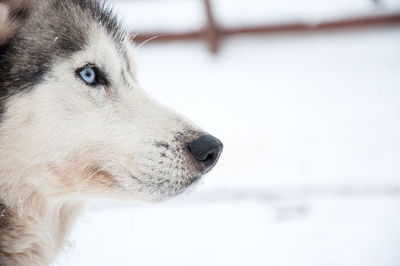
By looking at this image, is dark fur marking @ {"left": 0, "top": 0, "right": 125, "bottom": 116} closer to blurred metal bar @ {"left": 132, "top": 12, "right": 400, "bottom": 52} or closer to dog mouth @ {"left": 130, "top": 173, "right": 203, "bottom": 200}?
dog mouth @ {"left": 130, "top": 173, "right": 203, "bottom": 200}

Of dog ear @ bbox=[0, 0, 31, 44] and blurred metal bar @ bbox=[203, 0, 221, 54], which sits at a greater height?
blurred metal bar @ bbox=[203, 0, 221, 54]

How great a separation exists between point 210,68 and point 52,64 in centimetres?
461

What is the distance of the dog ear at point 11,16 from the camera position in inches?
72.4

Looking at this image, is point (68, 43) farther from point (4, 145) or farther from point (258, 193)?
point (258, 193)

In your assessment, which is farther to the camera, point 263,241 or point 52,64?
point 263,241

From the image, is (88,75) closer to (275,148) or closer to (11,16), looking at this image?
(11,16)

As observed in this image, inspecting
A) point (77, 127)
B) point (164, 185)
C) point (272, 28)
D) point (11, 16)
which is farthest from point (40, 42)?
point (272, 28)

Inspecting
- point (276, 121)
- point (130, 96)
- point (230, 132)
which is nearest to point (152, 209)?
point (230, 132)

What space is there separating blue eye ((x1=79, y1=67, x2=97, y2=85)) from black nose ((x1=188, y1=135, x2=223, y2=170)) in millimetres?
461

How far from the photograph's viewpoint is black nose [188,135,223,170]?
1.88m

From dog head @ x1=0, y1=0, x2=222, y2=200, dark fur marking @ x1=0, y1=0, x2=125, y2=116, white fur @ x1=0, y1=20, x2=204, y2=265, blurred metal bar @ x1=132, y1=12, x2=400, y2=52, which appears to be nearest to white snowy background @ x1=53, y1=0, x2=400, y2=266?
Answer: blurred metal bar @ x1=132, y1=12, x2=400, y2=52

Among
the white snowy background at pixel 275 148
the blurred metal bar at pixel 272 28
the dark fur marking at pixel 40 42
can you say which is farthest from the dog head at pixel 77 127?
the blurred metal bar at pixel 272 28

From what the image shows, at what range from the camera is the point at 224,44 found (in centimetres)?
659

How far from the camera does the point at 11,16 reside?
1891 millimetres
